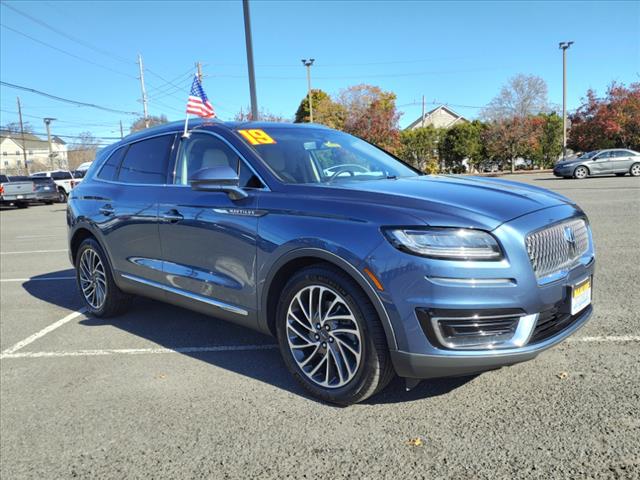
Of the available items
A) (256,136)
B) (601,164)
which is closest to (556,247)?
(256,136)

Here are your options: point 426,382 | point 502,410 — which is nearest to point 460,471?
point 502,410

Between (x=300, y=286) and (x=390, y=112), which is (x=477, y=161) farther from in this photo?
(x=300, y=286)

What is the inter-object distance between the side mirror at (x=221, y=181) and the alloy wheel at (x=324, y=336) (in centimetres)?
84

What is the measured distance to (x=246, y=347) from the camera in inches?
166

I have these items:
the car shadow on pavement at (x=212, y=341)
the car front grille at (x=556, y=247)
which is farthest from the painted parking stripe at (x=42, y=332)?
the car front grille at (x=556, y=247)

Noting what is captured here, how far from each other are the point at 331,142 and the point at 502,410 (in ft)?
7.88

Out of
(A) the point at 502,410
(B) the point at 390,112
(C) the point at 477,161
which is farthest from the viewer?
(C) the point at 477,161

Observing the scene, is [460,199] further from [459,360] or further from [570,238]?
[459,360]

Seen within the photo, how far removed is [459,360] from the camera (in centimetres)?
259

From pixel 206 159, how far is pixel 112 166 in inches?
64.8

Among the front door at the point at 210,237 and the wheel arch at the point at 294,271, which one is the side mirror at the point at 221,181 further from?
the wheel arch at the point at 294,271

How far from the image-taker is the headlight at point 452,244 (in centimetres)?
253

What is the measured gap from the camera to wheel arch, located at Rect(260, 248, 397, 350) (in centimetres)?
270

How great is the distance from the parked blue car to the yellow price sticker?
2cm
